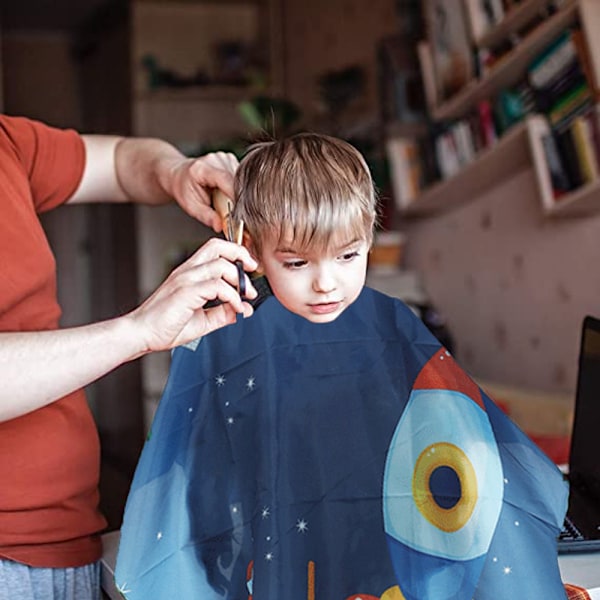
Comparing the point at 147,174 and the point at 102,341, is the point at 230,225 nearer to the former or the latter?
the point at 102,341

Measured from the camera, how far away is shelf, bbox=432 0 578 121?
1939 mm

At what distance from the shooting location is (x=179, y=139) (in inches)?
174

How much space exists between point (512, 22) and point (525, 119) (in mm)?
267

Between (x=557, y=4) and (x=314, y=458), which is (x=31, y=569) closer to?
(x=314, y=458)

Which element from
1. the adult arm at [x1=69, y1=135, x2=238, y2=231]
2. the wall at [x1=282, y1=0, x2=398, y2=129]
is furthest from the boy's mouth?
the wall at [x1=282, y1=0, x2=398, y2=129]

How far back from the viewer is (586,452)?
125cm

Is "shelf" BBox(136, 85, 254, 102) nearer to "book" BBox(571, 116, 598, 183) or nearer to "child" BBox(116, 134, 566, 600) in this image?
"book" BBox(571, 116, 598, 183)

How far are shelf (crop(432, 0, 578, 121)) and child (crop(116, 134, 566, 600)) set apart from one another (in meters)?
1.22

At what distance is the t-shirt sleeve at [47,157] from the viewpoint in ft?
3.67

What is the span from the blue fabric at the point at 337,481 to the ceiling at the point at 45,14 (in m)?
4.52

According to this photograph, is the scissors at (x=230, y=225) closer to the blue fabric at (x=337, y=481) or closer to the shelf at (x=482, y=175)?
the blue fabric at (x=337, y=481)

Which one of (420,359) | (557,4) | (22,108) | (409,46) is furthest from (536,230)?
(22,108)

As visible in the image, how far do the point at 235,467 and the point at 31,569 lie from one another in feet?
0.91

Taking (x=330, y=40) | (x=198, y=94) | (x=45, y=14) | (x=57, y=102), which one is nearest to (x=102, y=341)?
(x=330, y=40)
